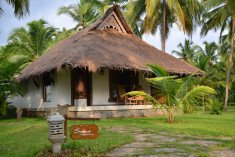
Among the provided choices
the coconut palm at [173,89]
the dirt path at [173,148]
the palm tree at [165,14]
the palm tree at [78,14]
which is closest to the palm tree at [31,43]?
the palm tree at [78,14]

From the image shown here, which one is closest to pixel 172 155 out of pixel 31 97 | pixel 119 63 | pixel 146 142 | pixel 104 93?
pixel 146 142

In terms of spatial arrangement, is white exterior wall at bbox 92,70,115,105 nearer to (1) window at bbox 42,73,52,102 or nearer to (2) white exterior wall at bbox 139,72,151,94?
(2) white exterior wall at bbox 139,72,151,94

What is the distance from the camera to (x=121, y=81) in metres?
11.0

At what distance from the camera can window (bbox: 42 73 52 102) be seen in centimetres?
1117

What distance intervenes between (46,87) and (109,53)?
3.74 metres

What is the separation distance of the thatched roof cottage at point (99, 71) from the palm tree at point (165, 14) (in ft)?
10.8

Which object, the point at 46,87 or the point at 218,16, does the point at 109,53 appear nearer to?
the point at 46,87

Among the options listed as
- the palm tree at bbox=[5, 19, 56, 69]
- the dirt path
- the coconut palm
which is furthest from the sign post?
the palm tree at bbox=[5, 19, 56, 69]

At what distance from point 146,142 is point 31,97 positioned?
10.2 m

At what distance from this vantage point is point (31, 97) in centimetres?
1318

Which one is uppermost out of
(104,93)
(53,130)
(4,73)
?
(4,73)

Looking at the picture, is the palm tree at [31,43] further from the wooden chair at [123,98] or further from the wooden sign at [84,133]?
the wooden sign at [84,133]

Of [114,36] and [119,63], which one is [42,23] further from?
[119,63]

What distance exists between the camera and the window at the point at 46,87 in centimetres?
1117
